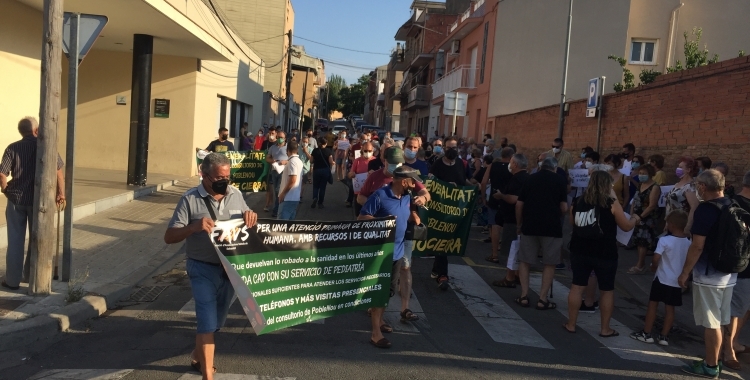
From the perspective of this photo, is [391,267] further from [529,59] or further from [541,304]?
[529,59]

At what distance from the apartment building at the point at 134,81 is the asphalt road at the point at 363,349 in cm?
710

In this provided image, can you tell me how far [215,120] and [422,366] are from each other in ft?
57.9

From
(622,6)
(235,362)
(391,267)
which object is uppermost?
(622,6)

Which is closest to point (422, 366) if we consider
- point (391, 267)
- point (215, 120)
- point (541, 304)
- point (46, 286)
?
point (391, 267)

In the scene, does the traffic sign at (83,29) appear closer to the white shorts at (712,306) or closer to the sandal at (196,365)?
the sandal at (196,365)

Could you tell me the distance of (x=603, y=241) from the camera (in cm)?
652

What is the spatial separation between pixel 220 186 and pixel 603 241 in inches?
158

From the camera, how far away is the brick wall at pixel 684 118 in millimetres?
10156

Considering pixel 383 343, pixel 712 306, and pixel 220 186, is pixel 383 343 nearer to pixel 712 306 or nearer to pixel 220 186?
pixel 220 186

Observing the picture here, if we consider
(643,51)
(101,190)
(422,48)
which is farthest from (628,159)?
(422,48)

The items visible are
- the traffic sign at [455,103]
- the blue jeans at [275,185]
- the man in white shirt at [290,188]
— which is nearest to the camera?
the man in white shirt at [290,188]

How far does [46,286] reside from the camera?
6.54 metres

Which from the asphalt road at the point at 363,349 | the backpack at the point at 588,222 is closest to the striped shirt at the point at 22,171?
the asphalt road at the point at 363,349

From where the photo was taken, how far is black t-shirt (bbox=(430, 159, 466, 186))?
8984 millimetres
